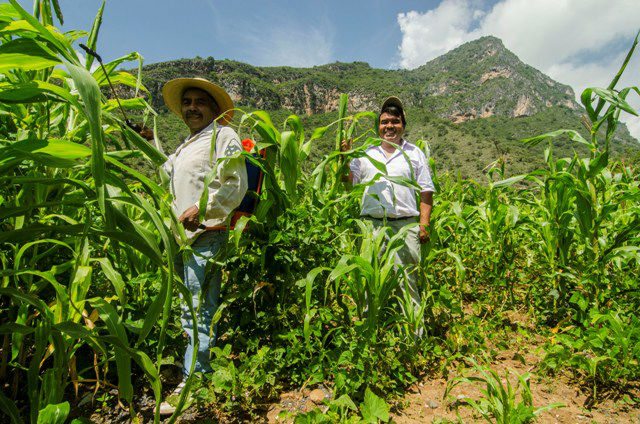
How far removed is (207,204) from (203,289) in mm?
447

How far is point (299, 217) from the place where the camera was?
1.85 meters

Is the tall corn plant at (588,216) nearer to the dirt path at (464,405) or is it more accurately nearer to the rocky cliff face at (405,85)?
the dirt path at (464,405)

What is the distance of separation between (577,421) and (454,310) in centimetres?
72

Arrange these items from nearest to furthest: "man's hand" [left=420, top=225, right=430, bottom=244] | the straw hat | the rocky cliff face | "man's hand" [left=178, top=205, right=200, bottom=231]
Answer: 1. "man's hand" [left=178, top=205, right=200, bottom=231]
2. the straw hat
3. "man's hand" [left=420, top=225, right=430, bottom=244]
4. the rocky cliff face

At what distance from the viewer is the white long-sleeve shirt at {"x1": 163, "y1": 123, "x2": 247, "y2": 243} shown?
1.64 metres

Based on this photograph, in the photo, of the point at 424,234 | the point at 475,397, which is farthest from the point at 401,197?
the point at 475,397

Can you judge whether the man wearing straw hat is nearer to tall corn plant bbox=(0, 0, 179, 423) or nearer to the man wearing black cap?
tall corn plant bbox=(0, 0, 179, 423)

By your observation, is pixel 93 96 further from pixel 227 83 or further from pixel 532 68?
pixel 532 68

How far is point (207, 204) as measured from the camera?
158cm

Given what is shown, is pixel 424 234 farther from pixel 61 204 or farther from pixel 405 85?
pixel 405 85

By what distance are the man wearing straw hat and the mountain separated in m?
48.9

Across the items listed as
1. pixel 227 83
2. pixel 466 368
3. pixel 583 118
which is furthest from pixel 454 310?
pixel 227 83

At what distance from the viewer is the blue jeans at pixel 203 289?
1.70m

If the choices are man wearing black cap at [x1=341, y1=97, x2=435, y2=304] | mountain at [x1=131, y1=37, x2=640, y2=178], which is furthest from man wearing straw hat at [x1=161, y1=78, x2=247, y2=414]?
mountain at [x1=131, y1=37, x2=640, y2=178]
